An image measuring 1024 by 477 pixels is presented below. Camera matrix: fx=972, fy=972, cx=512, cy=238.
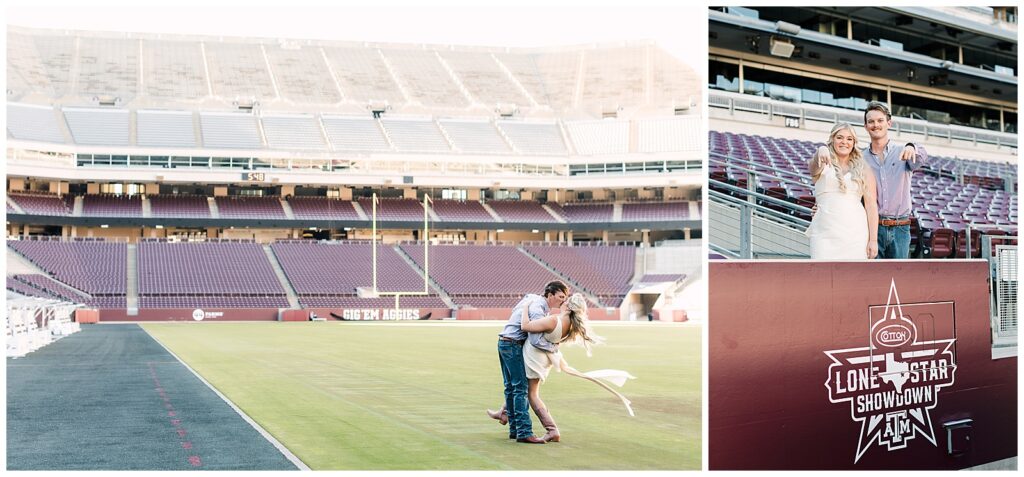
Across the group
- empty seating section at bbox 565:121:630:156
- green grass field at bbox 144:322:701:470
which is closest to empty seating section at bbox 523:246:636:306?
empty seating section at bbox 565:121:630:156

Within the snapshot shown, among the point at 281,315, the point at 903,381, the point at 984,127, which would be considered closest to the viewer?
the point at 903,381

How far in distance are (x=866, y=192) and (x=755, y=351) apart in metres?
1.70

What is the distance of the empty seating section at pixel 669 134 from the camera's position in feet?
183

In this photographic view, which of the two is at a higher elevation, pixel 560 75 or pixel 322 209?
pixel 560 75

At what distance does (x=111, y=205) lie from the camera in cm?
4988

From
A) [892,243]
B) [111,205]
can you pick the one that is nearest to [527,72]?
[111,205]

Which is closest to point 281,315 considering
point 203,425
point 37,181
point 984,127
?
point 37,181

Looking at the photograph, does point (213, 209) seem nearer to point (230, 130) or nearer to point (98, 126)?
point (230, 130)

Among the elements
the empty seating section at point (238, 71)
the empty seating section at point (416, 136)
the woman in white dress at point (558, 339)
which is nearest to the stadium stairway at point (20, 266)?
the empty seating section at point (238, 71)

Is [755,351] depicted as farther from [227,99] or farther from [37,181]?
[227,99]

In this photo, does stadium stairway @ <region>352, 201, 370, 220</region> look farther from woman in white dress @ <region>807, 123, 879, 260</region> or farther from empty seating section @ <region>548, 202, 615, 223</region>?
woman in white dress @ <region>807, 123, 879, 260</region>

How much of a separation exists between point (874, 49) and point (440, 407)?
10142mm

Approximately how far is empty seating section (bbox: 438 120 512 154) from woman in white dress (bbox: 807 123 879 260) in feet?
159

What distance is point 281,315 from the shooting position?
1582 inches
